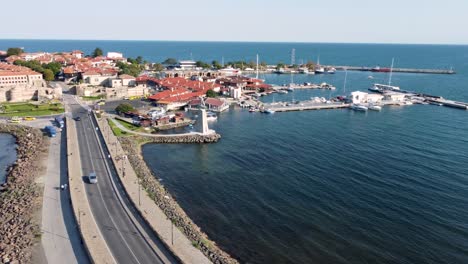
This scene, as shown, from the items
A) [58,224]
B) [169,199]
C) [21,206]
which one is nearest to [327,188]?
[169,199]

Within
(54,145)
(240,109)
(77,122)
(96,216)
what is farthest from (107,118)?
(96,216)

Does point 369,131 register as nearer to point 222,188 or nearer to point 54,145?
point 222,188

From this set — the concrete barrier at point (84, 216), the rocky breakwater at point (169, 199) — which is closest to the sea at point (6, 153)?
the concrete barrier at point (84, 216)

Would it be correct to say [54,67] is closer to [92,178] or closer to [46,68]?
[46,68]

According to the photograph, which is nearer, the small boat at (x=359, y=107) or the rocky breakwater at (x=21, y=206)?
the rocky breakwater at (x=21, y=206)

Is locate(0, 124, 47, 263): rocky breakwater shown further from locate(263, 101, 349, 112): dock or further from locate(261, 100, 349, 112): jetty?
locate(263, 101, 349, 112): dock

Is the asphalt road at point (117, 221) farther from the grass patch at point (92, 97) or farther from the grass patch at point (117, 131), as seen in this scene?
the grass patch at point (92, 97)
